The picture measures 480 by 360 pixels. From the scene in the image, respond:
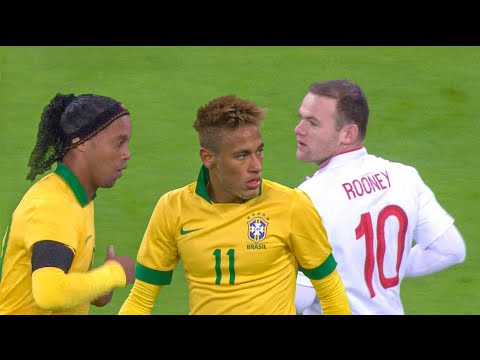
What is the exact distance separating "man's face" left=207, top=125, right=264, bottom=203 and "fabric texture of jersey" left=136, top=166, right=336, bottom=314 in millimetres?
120

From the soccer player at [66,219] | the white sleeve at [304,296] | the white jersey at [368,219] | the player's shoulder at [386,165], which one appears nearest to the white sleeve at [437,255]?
the white jersey at [368,219]

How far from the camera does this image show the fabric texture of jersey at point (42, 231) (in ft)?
20.6

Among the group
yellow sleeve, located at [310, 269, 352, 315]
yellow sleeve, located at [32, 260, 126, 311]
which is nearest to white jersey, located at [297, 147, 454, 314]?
yellow sleeve, located at [310, 269, 352, 315]

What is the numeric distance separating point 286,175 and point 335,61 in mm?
1311

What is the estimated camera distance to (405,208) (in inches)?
283

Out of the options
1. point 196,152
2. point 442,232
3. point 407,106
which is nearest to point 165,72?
point 196,152

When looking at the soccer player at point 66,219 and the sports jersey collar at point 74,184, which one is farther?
the sports jersey collar at point 74,184

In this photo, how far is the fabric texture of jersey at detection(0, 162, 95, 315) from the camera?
247 inches

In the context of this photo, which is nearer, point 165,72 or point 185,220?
point 185,220

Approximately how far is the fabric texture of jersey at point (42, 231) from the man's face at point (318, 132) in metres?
1.53

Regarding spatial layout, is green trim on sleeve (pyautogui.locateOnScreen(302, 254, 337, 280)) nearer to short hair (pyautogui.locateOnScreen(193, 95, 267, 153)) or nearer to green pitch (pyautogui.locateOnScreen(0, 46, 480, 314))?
short hair (pyautogui.locateOnScreen(193, 95, 267, 153))

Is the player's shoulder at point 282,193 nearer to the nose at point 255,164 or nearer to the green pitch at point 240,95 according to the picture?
the nose at point 255,164

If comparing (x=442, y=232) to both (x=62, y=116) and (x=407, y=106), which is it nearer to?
(x=62, y=116)

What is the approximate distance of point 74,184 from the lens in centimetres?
649
